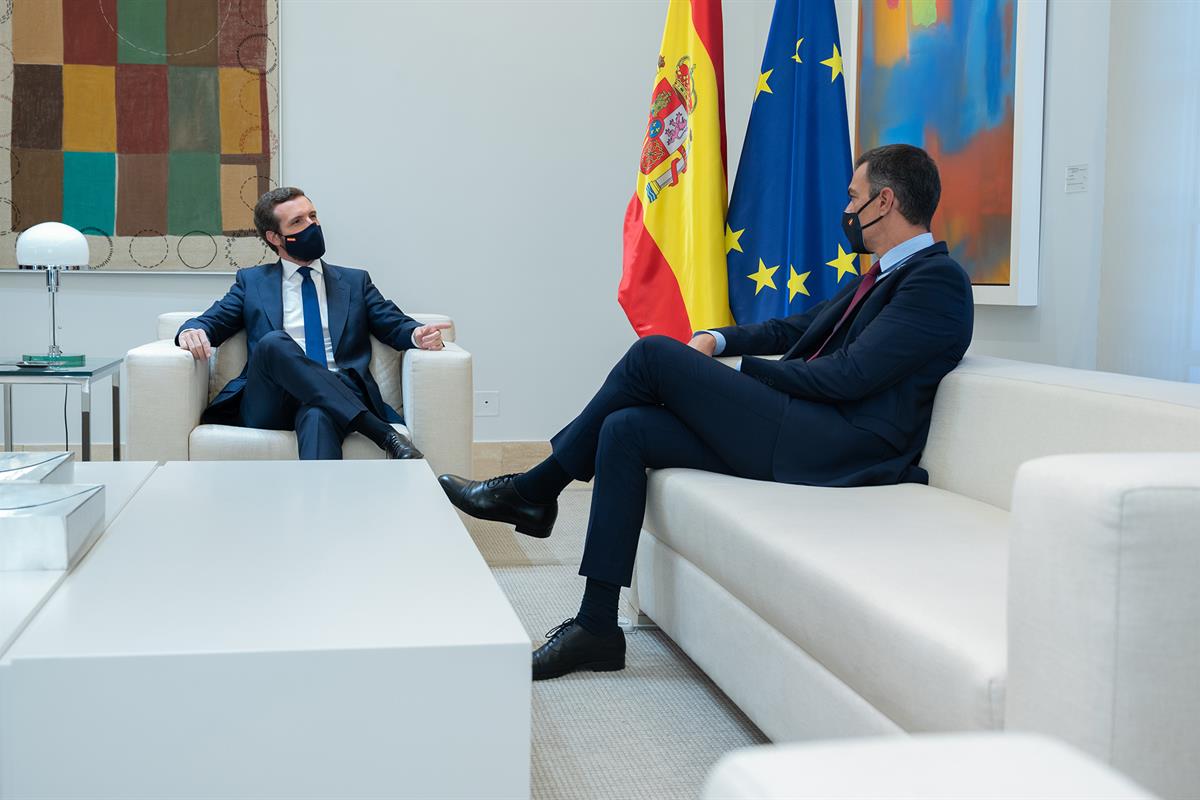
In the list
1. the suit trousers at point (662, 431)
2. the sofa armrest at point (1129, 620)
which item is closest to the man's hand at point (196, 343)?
the suit trousers at point (662, 431)

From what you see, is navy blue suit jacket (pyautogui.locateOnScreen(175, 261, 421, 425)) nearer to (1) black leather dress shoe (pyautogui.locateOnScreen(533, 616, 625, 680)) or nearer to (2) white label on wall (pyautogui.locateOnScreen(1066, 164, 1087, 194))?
(1) black leather dress shoe (pyautogui.locateOnScreen(533, 616, 625, 680))

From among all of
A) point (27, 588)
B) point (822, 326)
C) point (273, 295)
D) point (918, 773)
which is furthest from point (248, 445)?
point (918, 773)

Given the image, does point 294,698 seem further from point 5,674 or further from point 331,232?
point 331,232

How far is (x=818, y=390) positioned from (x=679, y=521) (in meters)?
0.41

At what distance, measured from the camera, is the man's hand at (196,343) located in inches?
136

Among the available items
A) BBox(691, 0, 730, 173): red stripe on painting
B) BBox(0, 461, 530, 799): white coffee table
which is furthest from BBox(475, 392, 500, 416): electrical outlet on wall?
BBox(0, 461, 530, 799): white coffee table

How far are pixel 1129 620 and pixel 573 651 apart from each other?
1470 millimetres

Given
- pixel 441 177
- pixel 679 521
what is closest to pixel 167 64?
pixel 441 177

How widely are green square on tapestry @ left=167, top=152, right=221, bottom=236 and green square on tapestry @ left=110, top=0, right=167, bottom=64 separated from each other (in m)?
0.39

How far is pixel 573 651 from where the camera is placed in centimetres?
248

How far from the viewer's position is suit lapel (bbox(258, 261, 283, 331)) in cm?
375

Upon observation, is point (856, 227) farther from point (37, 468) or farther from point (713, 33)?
point (37, 468)

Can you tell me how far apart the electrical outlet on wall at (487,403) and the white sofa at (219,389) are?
3.14ft

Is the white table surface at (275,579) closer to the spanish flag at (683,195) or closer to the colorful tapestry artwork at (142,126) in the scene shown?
the spanish flag at (683,195)
